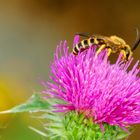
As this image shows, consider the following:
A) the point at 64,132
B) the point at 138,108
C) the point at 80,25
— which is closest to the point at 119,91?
the point at 138,108

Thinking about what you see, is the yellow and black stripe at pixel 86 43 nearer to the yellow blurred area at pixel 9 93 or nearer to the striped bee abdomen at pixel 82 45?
the striped bee abdomen at pixel 82 45

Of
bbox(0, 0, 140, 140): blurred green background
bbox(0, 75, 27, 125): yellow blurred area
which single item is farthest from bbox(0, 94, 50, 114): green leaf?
bbox(0, 0, 140, 140): blurred green background

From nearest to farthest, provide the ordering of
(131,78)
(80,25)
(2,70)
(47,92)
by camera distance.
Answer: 1. (47,92)
2. (131,78)
3. (2,70)
4. (80,25)

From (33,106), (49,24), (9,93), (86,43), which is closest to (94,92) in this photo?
(33,106)

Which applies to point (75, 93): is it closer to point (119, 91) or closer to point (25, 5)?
point (119, 91)

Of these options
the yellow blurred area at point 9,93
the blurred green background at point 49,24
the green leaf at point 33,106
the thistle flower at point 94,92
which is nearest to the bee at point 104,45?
the thistle flower at point 94,92
